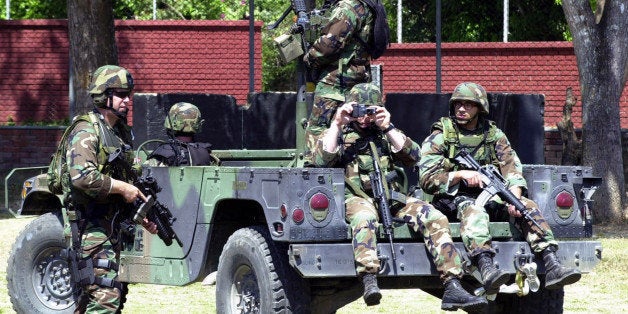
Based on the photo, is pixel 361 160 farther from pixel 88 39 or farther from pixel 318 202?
pixel 88 39

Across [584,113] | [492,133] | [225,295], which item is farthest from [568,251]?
[584,113]

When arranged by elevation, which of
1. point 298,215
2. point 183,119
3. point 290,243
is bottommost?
point 290,243

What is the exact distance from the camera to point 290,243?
794cm

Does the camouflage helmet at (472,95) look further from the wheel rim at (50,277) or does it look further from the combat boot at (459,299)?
the wheel rim at (50,277)

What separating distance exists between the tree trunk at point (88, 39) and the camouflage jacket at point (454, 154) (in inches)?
375

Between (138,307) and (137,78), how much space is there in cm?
1192

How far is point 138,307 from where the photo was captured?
1070 cm

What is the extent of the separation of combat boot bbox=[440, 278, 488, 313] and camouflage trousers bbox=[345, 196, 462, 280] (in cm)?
7

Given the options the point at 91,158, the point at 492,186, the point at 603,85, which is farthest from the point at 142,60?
the point at 91,158

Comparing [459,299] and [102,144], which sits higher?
[102,144]

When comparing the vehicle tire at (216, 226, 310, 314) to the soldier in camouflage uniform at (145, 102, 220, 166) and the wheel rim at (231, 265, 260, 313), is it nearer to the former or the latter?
the wheel rim at (231, 265, 260, 313)

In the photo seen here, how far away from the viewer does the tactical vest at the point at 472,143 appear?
8.69 meters

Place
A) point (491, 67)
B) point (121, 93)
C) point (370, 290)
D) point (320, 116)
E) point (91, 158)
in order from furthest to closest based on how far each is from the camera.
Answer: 1. point (491, 67)
2. point (320, 116)
3. point (121, 93)
4. point (91, 158)
5. point (370, 290)

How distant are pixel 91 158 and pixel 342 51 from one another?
2.76 metres
